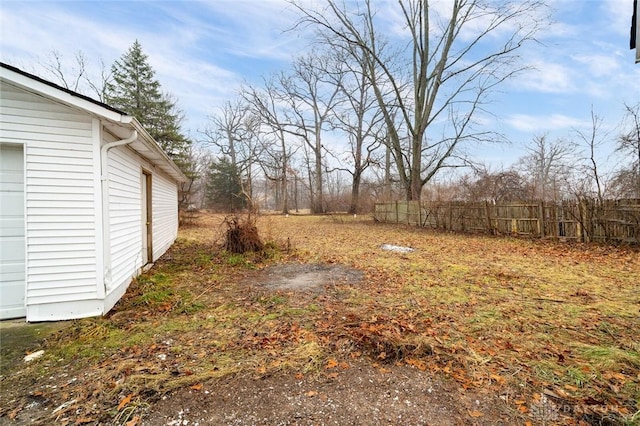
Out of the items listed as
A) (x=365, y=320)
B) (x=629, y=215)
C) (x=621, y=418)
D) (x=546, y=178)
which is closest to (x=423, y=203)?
(x=629, y=215)

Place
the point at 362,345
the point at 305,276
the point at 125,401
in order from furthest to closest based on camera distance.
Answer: the point at 305,276
the point at 362,345
the point at 125,401

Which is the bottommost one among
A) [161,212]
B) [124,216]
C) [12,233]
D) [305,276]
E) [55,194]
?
[305,276]

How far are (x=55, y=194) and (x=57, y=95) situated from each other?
1.22m

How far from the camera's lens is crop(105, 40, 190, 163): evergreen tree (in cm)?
1823

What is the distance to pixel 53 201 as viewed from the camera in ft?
12.5

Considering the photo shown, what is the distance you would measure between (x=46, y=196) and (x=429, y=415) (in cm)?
487

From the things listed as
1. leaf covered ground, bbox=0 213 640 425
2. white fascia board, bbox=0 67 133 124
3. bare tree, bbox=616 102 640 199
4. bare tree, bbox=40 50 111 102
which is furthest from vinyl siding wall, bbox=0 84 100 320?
bare tree, bbox=40 50 111 102

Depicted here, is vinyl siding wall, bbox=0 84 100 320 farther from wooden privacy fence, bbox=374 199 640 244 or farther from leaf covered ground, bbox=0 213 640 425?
wooden privacy fence, bbox=374 199 640 244

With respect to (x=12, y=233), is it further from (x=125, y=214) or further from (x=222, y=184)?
(x=222, y=184)

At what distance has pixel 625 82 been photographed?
11.0 meters

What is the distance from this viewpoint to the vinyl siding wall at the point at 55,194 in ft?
12.2

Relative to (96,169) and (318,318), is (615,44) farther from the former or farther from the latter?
(96,169)

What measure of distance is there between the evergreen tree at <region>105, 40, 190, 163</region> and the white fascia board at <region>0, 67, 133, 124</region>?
628 inches

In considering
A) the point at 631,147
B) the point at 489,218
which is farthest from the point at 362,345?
the point at 631,147
